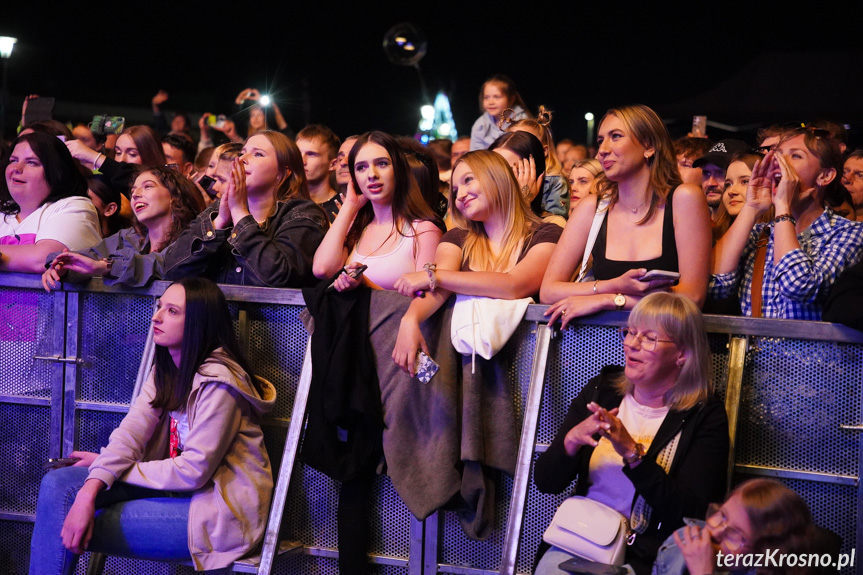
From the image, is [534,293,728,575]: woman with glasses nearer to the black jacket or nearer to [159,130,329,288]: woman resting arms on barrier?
the black jacket

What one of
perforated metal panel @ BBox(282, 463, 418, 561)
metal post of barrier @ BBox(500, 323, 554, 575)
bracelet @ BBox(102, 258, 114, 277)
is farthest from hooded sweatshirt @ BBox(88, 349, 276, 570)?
metal post of barrier @ BBox(500, 323, 554, 575)

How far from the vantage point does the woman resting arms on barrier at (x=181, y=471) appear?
325 centimetres

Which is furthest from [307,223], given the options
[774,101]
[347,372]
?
[774,101]

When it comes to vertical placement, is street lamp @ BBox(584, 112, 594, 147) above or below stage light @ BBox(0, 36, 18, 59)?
above

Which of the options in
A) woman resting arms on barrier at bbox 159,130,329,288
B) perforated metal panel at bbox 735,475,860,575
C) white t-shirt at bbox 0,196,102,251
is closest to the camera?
perforated metal panel at bbox 735,475,860,575

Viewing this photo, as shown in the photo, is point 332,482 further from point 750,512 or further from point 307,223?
point 750,512

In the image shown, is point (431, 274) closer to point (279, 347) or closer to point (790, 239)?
point (279, 347)

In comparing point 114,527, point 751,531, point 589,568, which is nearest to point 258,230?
point 114,527

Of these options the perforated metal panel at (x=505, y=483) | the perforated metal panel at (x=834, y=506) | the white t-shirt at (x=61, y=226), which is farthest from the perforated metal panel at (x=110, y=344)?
the perforated metal panel at (x=834, y=506)

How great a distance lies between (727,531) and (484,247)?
1.46 metres

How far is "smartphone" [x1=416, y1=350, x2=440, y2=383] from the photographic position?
3213 mm

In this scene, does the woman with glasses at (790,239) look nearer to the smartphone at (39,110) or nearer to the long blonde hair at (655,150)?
the long blonde hair at (655,150)

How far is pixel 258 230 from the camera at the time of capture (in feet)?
12.2

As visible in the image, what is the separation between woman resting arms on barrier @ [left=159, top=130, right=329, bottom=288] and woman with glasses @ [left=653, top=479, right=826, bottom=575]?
1945mm
